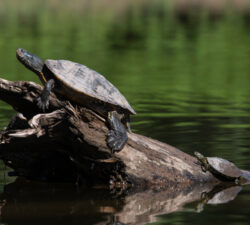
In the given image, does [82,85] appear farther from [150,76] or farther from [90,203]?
[150,76]

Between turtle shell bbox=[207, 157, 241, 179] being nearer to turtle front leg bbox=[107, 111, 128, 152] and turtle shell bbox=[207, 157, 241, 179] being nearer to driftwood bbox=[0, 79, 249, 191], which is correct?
driftwood bbox=[0, 79, 249, 191]

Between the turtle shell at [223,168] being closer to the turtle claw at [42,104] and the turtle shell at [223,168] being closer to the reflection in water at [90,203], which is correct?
the reflection in water at [90,203]

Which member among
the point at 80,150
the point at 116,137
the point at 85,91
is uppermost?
the point at 85,91

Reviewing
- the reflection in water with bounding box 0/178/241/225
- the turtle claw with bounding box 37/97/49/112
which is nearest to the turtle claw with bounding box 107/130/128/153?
→ the reflection in water with bounding box 0/178/241/225

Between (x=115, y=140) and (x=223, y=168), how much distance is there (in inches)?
50.6

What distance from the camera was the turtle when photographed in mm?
7332

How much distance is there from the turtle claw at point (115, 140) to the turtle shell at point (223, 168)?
1.03m

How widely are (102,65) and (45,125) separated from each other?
1394cm

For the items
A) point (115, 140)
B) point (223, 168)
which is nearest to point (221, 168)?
point (223, 168)

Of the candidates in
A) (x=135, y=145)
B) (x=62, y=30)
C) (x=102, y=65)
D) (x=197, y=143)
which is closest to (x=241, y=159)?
(x=197, y=143)

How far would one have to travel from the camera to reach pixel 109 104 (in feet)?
24.5

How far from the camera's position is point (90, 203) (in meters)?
6.77

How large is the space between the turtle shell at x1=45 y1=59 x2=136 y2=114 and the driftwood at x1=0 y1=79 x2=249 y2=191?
0.17 m

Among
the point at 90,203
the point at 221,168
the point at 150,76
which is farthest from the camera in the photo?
the point at 150,76
